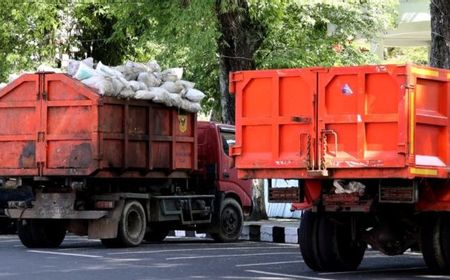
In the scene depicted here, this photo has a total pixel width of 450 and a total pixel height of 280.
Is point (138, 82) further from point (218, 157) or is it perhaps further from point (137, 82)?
point (218, 157)

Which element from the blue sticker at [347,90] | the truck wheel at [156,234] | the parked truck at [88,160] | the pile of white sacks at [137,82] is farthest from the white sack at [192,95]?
the blue sticker at [347,90]

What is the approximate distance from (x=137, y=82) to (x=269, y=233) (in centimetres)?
453

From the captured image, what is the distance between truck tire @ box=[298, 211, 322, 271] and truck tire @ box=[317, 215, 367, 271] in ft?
0.19

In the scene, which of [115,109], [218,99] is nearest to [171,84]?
[115,109]

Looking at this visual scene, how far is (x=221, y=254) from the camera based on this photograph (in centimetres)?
1605

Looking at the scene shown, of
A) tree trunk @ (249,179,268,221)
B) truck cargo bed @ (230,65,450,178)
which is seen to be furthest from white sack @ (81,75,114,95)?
tree trunk @ (249,179,268,221)

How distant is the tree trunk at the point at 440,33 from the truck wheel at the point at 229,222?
15.7 ft

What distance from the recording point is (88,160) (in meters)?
16.8

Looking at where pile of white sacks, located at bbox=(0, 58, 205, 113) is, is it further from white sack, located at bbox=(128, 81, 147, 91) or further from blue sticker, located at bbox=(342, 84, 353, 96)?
blue sticker, located at bbox=(342, 84, 353, 96)

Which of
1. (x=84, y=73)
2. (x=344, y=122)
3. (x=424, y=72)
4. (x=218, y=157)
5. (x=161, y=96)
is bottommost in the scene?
(x=218, y=157)

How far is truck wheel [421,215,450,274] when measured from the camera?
12344 millimetres

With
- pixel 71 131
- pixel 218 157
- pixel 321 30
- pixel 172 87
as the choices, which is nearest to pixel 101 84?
pixel 71 131

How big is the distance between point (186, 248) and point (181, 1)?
7074 millimetres

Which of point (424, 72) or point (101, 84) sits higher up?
point (101, 84)
